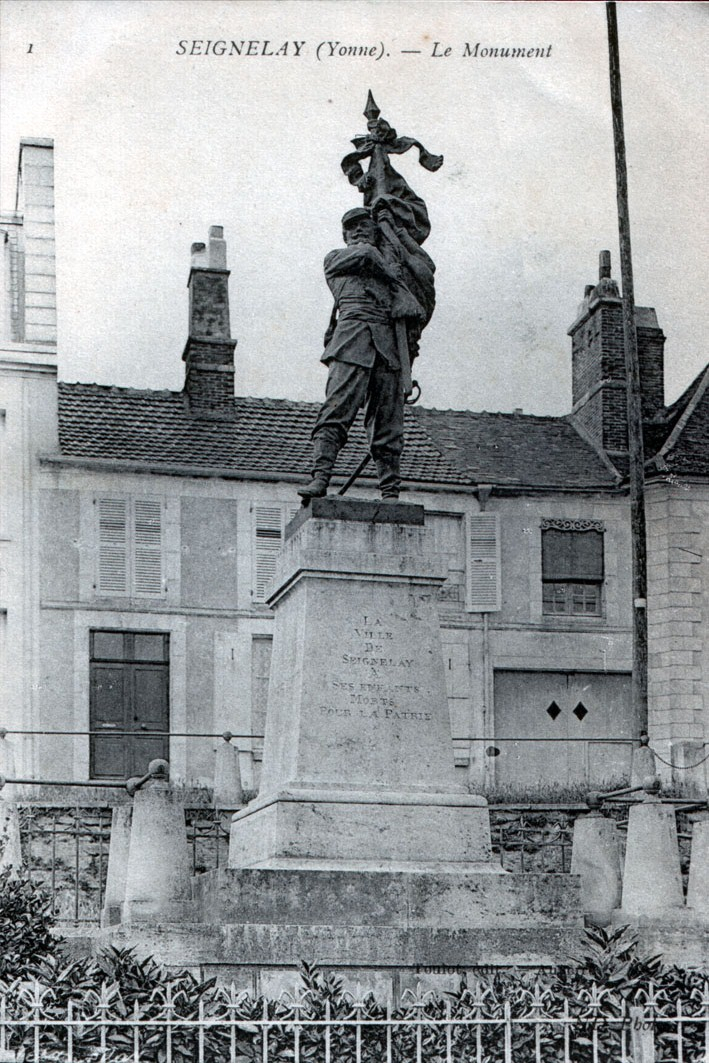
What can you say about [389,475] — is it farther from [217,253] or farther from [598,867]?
[217,253]

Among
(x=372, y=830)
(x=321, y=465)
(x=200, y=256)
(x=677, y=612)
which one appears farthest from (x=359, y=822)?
(x=200, y=256)

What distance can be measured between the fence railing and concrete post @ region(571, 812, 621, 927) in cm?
261

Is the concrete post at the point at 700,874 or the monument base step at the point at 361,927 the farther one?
the concrete post at the point at 700,874

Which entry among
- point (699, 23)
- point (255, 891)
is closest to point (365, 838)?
point (255, 891)

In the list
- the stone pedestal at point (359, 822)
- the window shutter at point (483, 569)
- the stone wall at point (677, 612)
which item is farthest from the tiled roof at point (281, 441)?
the stone pedestal at point (359, 822)

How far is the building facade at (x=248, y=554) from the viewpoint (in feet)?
74.3

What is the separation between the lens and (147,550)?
23375 mm

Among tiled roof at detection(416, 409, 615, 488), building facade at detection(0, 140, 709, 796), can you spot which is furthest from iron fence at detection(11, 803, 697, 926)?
tiled roof at detection(416, 409, 615, 488)

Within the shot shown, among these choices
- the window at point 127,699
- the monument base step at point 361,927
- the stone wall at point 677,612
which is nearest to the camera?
the monument base step at point 361,927

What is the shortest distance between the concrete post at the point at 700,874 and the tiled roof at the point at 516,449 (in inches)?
559

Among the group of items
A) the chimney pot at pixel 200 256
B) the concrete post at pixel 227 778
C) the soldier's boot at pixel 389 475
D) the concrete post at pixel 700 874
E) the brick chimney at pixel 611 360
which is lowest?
the concrete post at pixel 700 874

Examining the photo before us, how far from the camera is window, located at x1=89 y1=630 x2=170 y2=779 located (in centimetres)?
2256

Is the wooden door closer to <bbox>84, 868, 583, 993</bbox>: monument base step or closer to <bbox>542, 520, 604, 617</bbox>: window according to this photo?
<bbox>542, 520, 604, 617</bbox>: window

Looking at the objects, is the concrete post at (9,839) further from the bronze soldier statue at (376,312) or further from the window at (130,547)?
the window at (130,547)
